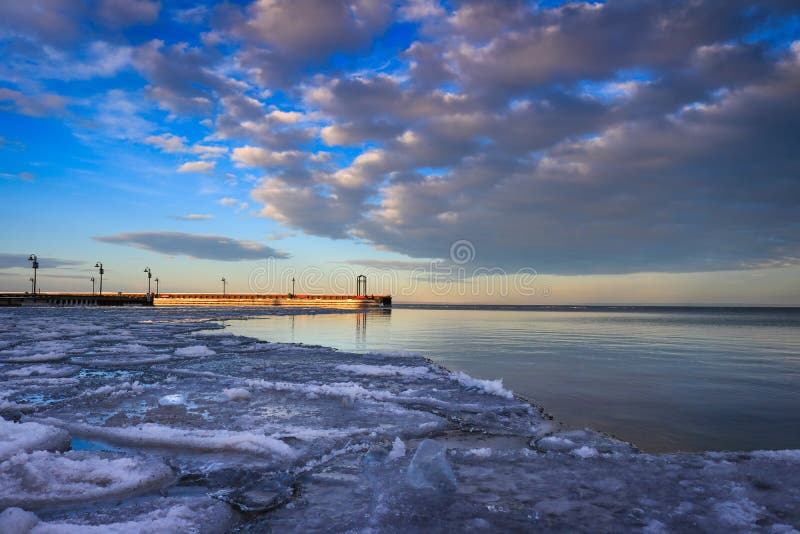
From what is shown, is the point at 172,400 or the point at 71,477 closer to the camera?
the point at 71,477

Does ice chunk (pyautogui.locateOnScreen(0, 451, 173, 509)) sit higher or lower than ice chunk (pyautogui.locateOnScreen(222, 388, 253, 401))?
higher

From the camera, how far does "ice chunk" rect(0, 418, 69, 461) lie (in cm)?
340

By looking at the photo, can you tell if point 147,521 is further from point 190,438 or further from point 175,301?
point 175,301

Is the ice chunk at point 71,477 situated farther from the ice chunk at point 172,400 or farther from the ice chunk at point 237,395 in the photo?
the ice chunk at point 237,395

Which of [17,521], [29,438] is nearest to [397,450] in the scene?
[17,521]

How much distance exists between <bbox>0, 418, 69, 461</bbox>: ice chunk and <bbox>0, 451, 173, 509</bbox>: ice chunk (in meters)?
0.21

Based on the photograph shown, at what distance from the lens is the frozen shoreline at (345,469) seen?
252 cm

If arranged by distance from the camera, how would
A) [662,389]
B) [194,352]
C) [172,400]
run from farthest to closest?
[194,352] < [662,389] < [172,400]

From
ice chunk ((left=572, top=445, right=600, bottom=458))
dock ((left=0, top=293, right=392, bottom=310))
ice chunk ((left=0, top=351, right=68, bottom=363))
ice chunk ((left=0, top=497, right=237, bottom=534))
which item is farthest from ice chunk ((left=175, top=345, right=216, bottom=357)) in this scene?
dock ((left=0, top=293, right=392, bottom=310))

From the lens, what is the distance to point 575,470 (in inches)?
130

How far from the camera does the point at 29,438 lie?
3.63m

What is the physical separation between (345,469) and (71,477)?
1.87 m

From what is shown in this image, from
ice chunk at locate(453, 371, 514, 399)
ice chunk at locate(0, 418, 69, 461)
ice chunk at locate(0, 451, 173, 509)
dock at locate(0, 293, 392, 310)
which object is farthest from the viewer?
dock at locate(0, 293, 392, 310)

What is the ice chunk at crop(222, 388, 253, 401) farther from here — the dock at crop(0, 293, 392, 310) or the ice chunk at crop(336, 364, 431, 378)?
the dock at crop(0, 293, 392, 310)
